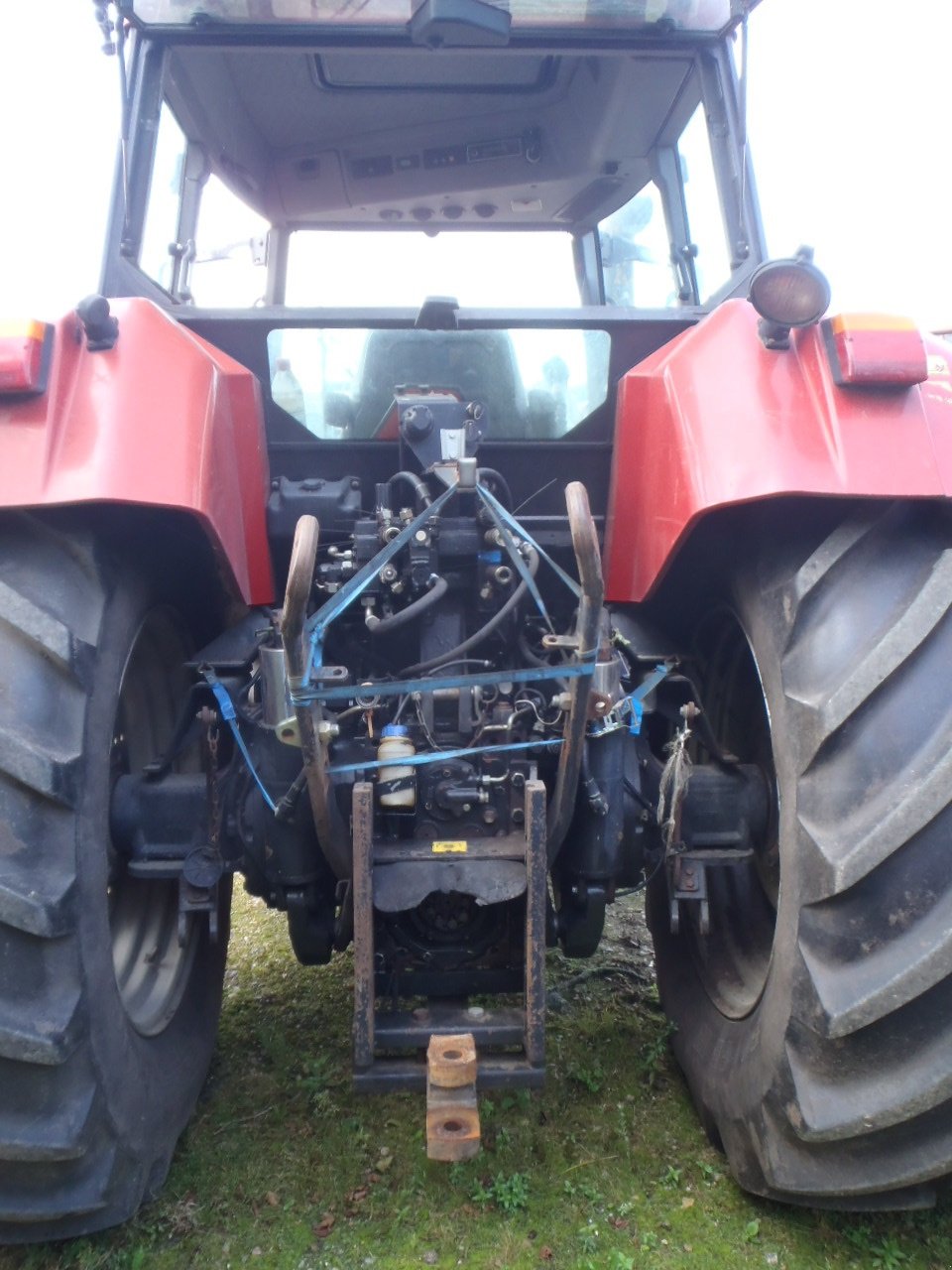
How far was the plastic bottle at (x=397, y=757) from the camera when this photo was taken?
1733mm

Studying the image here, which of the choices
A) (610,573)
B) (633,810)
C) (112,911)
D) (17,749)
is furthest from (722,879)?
(17,749)

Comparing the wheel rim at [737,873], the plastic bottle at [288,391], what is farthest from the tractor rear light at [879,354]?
the plastic bottle at [288,391]

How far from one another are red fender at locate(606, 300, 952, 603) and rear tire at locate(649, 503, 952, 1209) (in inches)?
4.0

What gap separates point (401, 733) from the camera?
1.79 meters

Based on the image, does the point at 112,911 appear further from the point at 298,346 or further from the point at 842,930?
the point at 842,930

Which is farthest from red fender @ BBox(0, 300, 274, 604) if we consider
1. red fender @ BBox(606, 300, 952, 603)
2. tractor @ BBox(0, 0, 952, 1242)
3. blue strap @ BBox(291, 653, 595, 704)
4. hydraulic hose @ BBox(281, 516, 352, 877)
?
red fender @ BBox(606, 300, 952, 603)

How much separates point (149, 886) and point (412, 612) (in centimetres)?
94

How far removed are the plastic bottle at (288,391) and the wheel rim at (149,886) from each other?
586mm

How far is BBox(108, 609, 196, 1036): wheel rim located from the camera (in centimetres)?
205

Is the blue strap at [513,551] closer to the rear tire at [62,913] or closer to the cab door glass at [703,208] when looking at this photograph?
the rear tire at [62,913]

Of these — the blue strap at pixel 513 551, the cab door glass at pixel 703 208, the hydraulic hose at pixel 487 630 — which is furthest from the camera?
the cab door glass at pixel 703 208

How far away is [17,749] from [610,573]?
4.09 ft

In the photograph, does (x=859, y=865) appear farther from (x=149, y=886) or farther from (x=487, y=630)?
(x=149, y=886)

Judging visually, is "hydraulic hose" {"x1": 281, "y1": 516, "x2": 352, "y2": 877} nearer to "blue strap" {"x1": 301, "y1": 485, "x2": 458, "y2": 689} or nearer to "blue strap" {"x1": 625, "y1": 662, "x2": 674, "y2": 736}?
"blue strap" {"x1": 301, "y1": 485, "x2": 458, "y2": 689}
